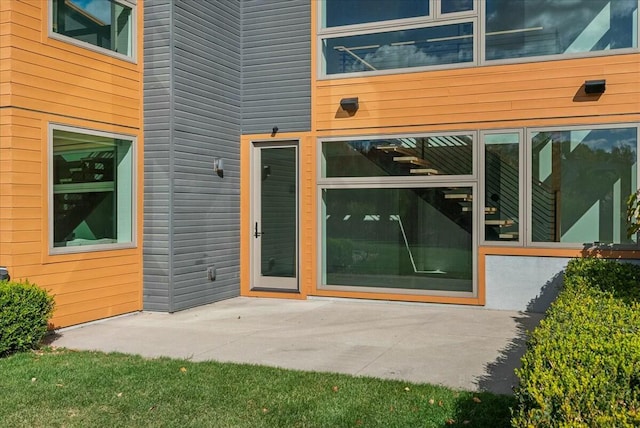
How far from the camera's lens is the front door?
28.1 feet

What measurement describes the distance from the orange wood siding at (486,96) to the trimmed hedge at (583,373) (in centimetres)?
423

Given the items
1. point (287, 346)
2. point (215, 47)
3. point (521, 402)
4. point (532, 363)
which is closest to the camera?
point (521, 402)

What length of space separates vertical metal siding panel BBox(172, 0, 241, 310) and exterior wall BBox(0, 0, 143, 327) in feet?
2.13

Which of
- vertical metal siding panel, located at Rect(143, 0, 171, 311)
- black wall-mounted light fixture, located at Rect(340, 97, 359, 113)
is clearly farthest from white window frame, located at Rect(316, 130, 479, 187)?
vertical metal siding panel, located at Rect(143, 0, 171, 311)

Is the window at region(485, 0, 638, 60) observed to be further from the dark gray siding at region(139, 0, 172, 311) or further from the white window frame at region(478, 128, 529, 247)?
the dark gray siding at region(139, 0, 172, 311)

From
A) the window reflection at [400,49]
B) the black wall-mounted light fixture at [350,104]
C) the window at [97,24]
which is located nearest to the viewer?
the window at [97,24]

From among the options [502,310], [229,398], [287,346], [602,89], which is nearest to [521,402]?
[229,398]

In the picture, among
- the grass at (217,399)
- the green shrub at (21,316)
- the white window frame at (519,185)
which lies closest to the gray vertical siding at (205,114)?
the green shrub at (21,316)

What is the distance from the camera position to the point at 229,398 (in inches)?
153

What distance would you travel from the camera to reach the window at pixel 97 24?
246 inches

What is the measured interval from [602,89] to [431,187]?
2393 millimetres

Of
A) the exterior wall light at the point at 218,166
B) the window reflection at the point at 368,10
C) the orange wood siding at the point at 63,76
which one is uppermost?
the window reflection at the point at 368,10

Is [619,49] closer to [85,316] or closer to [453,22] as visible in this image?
[453,22]

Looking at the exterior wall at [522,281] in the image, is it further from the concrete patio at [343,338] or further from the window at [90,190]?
the window at [90,190]
